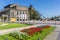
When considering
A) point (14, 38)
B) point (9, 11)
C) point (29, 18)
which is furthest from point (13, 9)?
point (14, 38)

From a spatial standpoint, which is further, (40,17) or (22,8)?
(40,17)

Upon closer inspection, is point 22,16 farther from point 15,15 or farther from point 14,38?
point 14,38

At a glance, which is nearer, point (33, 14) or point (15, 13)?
point (15, 13)

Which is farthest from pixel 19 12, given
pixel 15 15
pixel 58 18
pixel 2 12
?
pixel 58 18

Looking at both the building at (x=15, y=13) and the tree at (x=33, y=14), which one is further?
the tree at (x=33, y=14)

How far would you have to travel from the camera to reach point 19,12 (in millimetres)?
106062

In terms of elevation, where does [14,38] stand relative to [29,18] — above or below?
above

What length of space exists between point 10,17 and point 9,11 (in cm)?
325

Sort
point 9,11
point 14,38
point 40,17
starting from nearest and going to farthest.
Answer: point 14,38, point 9,11, point 40,17

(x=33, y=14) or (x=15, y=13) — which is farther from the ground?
(x=15, y=13)

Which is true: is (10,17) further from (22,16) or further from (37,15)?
(37,15)

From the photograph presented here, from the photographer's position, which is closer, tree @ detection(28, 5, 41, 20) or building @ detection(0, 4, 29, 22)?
building @ detection(0, 4, 29, 22)

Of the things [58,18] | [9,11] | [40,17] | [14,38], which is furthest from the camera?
[40,17]

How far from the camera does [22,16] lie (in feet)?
352
